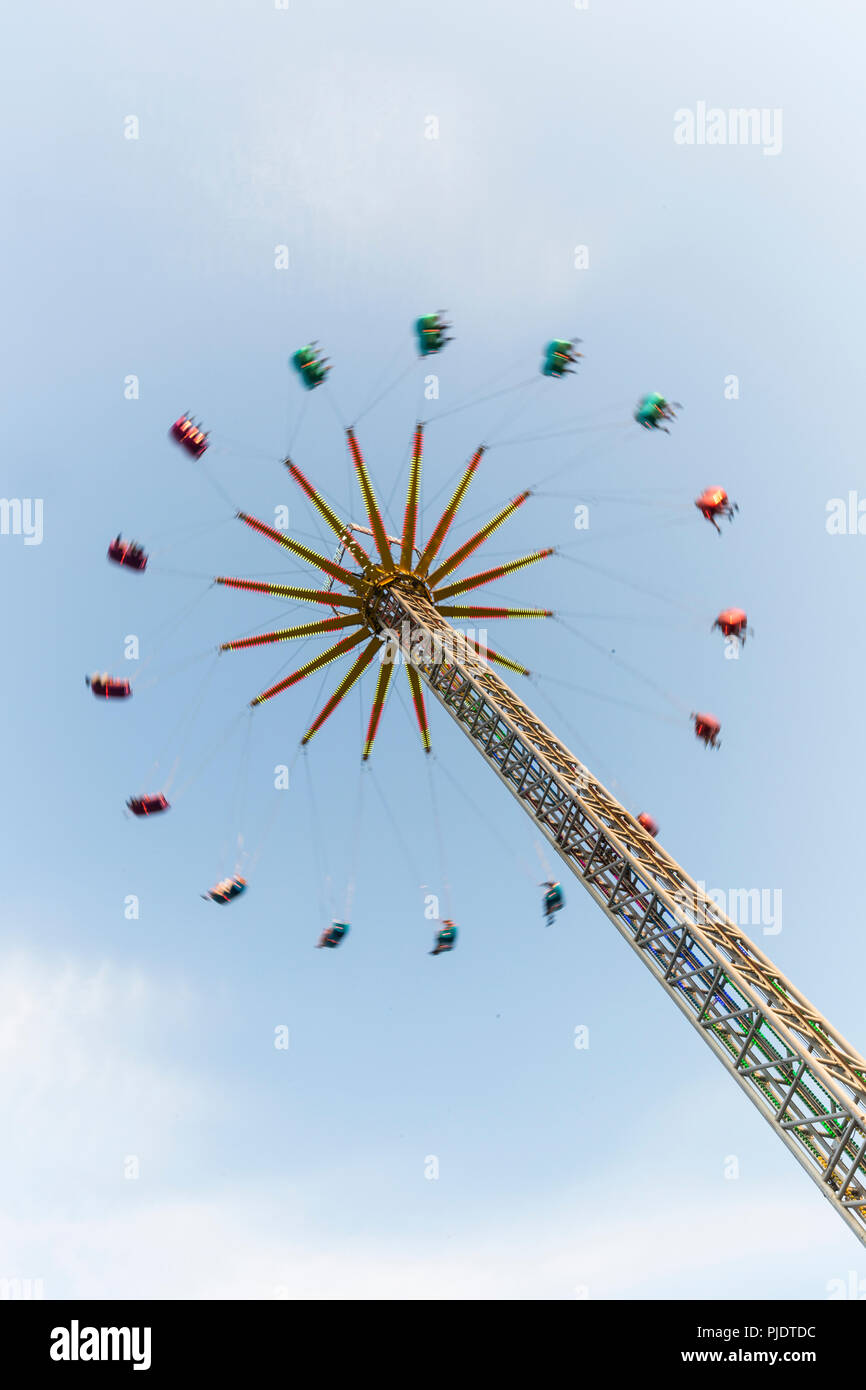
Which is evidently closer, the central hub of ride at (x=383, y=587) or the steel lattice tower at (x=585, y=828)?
the steel lattice tower at (x=585, y=828)

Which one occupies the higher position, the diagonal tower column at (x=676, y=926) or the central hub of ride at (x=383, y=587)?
the central hub of ride at (x=383, y=587)

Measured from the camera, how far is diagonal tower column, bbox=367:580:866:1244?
1130 cm

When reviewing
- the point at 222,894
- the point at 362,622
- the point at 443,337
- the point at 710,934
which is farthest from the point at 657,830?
the point at 443,337

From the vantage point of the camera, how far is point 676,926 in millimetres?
14164

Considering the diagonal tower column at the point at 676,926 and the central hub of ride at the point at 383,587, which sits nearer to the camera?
the diagonal tower column at the point at 676,926

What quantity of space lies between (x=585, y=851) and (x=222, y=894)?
10.9m

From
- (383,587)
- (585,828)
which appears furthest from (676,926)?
(383,587)

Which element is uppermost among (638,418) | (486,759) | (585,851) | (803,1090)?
(638,418)

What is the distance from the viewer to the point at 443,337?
18.1m

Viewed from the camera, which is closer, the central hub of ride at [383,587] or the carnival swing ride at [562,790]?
the carnival swing ride at [562,790]

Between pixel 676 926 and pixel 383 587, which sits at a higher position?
pixel 383 587

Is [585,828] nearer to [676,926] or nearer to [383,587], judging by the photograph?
[676,926]

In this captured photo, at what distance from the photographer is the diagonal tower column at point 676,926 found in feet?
→ 37.1

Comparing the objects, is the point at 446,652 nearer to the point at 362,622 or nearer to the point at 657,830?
the point at 362,622
